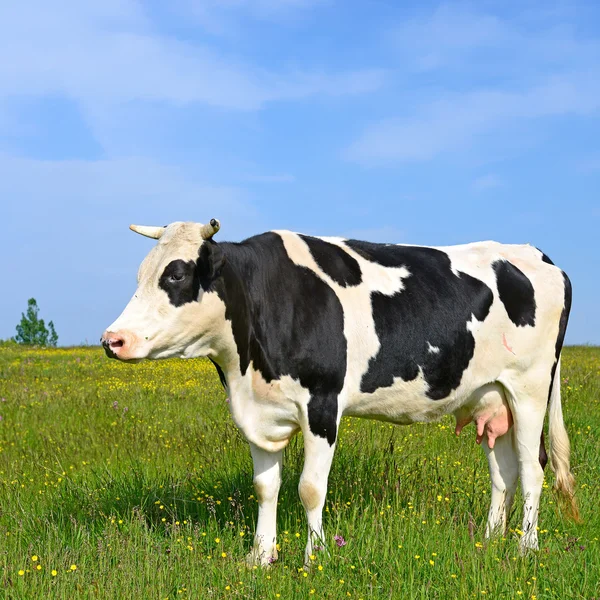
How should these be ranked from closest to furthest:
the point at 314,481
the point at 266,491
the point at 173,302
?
the point at 173,302 → the point at 314,481 → the point at 266,491

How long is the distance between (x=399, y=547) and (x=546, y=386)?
7.75ft

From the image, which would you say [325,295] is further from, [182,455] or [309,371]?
[182,455]

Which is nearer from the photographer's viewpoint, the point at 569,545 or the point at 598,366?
the point at 569,545

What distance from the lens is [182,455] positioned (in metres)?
8.80

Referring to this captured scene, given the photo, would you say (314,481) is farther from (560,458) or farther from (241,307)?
(560,458)

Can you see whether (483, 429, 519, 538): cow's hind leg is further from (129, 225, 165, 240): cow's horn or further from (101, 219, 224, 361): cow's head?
(129, 225, 165, 240): cow's horn

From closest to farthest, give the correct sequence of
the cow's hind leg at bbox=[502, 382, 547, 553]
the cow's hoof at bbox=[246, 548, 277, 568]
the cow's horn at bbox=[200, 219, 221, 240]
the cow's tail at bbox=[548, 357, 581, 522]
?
the cow's horn at bbox=[200, 219, 221, 240]
the cow's hoof at bbox=[246, 548, 277, 568]
the cow's hind leg at bbox=[502, 382, 547, 553]
the cow's tail at bbox=[548, 357, 581, 522]

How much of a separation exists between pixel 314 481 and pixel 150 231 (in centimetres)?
229

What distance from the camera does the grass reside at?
17.1ft

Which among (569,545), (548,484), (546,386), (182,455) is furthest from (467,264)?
(182,455)

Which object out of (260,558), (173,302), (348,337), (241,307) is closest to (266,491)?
(260,558)

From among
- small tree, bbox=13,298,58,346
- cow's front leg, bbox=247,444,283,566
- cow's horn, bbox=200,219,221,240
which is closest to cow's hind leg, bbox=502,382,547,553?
cow's front leg, bbox=247,444,283,566

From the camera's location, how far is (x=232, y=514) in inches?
271

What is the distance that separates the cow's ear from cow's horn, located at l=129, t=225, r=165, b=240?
0.45m
